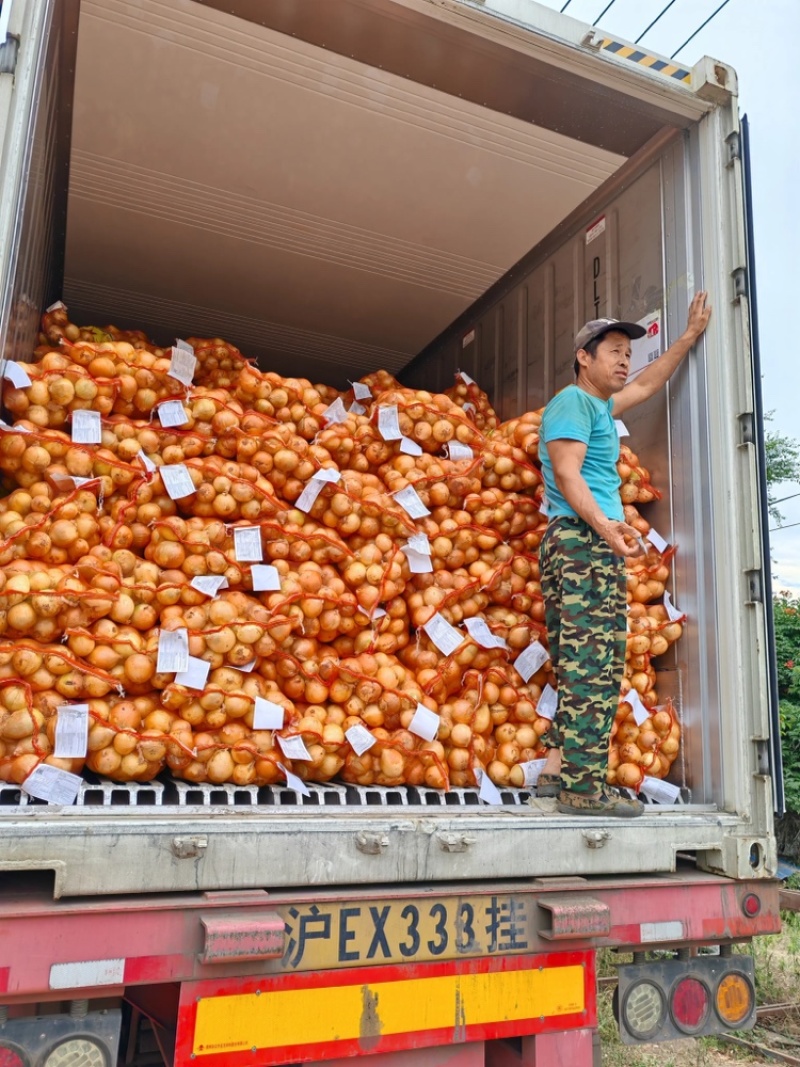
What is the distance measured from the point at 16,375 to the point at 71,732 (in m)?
1.17

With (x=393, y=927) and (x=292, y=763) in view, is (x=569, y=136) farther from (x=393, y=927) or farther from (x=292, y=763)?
(x=393, y=927)

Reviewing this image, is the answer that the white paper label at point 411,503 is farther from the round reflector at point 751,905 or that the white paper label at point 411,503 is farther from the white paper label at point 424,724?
the round reflector at point 751,905

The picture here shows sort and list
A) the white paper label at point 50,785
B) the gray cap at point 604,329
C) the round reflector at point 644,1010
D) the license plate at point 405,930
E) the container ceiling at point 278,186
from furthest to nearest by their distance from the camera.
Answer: the container ceiling at point 278,186 < the gray cap at point 604,329 < the round reflector at point 644,1010 < the white paper label at point 50,785 < the license plate at point 405,930

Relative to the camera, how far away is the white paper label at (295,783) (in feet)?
7.91

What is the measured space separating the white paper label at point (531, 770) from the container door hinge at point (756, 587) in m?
0.90

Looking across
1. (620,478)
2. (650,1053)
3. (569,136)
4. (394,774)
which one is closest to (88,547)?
(394,774)

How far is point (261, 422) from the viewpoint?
3.07m

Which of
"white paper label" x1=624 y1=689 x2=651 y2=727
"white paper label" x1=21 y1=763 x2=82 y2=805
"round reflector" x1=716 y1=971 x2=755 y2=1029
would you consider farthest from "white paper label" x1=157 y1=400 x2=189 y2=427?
"round reflector" x1=716 y1=971 x2=755 y2=1029

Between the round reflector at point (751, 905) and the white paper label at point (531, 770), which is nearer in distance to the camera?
the round reflector at point (751, 905)

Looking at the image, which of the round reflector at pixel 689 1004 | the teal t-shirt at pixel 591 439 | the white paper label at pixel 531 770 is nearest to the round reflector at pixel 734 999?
the round reflector at pixel 689 1004

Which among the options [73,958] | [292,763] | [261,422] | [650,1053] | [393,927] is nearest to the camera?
[73,958]

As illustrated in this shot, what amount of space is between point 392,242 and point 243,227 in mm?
785

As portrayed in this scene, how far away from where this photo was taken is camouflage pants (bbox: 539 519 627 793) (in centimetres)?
268

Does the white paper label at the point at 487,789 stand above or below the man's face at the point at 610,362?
below
